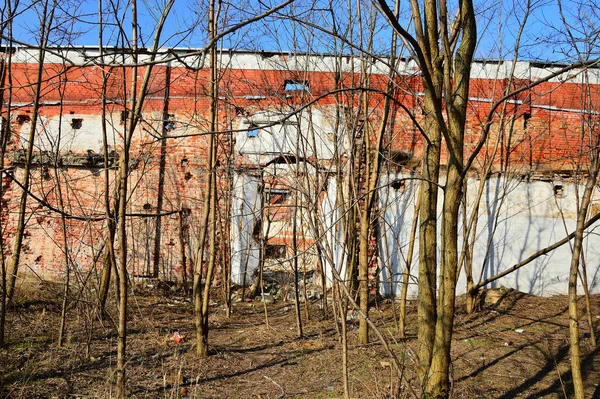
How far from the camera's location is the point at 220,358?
6.72 m

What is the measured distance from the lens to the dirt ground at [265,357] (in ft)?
18.4

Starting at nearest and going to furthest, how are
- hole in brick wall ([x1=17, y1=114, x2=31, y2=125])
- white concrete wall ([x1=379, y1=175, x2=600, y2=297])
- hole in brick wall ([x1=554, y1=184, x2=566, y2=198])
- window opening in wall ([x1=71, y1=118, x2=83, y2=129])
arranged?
white concrete wall ([x1=379, y1=175, x2=600, y2=297]), hole in brick wall ([x1=554, y1=184, x2=566, y2=198]), window opening in wall ([x1=71, y1=118, x2=83, y2=129]), hole in brick wall ([x1=17, y1=114, x2=31, y2=125])

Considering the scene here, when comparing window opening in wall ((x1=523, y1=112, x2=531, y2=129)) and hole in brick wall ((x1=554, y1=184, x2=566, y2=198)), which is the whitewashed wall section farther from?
hole in brick wall ((x1=554, y1=184, x2=566, y2=198))

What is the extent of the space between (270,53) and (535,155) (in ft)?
19.8

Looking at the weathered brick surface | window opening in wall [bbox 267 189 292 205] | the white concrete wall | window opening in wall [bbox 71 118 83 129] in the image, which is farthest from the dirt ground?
window opening in wall [bbox 71 118 83 129]

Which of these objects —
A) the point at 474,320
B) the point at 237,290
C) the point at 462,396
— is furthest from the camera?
the point at 237,290

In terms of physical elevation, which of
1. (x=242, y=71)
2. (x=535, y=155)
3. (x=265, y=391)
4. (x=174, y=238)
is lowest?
(x=265, y=391)

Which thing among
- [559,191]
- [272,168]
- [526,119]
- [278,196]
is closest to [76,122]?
[272,168]

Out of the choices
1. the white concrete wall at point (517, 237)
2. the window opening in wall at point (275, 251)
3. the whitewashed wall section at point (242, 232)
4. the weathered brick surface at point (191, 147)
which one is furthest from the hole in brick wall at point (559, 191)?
the whitewashed wall section at point (242, 232)

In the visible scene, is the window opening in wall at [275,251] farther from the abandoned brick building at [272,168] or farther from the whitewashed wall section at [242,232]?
the whitewashed wall section at [242,232]

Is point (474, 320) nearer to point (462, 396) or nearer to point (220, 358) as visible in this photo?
point (462, 396)

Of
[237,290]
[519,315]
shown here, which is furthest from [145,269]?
[519,315]

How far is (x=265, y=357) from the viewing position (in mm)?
7016

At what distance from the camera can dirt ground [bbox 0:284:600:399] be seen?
5.61m
